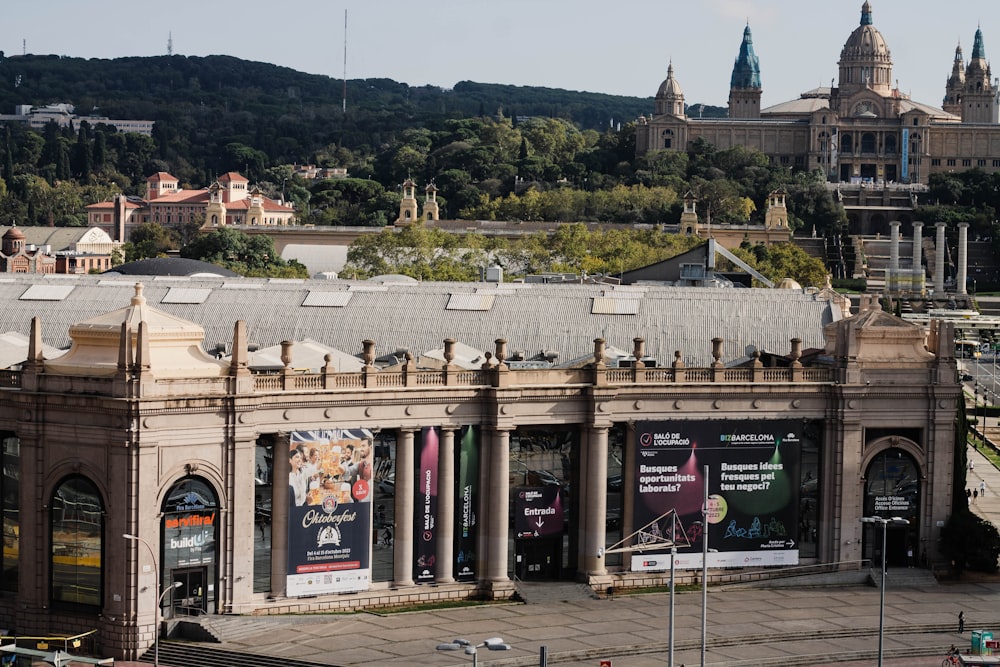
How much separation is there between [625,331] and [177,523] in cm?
2725

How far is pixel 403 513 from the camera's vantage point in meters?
88.2

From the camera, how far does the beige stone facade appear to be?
268 ft

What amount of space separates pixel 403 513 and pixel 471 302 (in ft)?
55.3

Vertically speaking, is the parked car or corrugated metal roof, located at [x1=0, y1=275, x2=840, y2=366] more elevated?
corrugated metal roof, located at [x1=0, y1=275, x2=840, y2=366]

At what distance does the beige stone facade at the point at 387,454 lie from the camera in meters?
81.8

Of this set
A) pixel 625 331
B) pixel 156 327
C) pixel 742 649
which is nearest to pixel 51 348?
pixel 156 327

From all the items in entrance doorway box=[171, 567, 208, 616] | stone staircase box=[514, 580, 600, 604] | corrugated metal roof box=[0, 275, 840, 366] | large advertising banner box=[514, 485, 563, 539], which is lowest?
stone staircase box=[514, 580, 600, 604]

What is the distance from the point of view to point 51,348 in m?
95.8

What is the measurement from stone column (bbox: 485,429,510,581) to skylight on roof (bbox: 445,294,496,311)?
43.0 ft

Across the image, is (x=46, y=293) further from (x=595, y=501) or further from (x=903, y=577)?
(x=903, y=577)

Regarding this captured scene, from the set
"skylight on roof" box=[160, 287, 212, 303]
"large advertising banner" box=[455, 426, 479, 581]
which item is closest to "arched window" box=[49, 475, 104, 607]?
"large advertising banner" box=[455, 426, 479, 581]

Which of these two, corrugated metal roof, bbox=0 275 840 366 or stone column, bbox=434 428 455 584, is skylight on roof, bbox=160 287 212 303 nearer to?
corrugated metal roof, bbox=0 275 840 366

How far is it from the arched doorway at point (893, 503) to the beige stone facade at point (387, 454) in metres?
0.11

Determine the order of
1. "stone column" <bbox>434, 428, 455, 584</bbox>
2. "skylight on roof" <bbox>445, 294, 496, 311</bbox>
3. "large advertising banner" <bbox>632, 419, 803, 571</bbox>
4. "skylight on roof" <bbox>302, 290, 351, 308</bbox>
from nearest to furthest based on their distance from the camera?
"stone column" <bbox>434, 428, 455, 584</bbox> < "large advertising banner" <bbox>632, 419, 803, 571</bbox> < "skylight on roof" <bbox>445, 294, 496, 311</bbox> < "skylight on roof" <bbox>302, 290, 351, 308</bbox>
